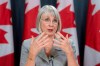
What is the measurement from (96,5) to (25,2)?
2.35 feet

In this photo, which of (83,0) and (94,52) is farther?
(83,0)

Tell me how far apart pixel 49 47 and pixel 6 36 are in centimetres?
89

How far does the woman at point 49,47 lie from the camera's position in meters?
1.33

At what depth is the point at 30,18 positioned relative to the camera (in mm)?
2225

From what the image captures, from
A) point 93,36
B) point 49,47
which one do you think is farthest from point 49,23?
point 93,36

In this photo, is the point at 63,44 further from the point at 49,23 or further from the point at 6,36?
the point at 6,36

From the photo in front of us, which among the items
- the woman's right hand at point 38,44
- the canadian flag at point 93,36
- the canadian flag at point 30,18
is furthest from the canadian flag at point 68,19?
the woman's right hand at point 38,44

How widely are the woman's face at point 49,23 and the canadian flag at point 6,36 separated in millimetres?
854

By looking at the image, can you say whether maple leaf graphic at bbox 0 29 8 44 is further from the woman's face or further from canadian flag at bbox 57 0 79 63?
the woman's face

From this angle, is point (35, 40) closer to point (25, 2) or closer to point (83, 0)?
point (25, 2)

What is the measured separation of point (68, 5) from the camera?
7.52 feet

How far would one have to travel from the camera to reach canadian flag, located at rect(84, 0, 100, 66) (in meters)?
2.25

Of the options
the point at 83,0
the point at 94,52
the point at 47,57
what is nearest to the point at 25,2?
the point at 83,0

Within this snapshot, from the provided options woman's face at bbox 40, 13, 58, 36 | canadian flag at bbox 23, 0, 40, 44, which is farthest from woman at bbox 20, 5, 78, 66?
canadian flag at bbox 23, 0, 40, 44
